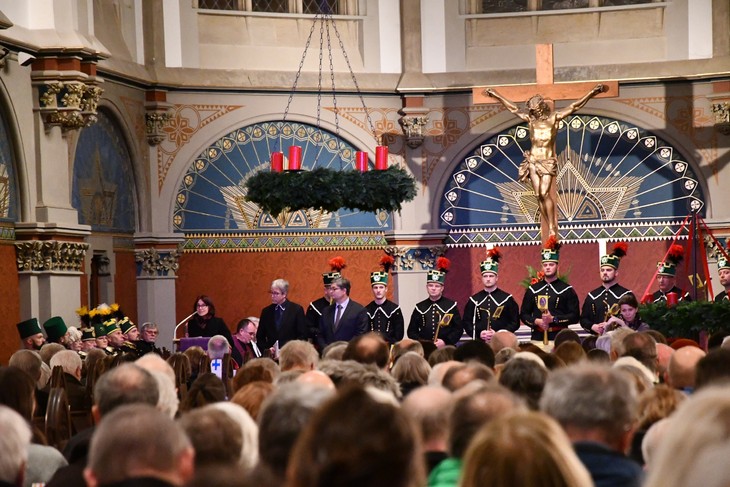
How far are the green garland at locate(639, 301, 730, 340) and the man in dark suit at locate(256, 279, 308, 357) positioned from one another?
346 cm

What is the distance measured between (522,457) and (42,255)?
34.9 feet

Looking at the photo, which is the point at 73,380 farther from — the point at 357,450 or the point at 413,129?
the point at 413,129

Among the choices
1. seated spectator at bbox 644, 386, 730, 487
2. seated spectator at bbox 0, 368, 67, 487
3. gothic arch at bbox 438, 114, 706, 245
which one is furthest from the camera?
gothic arch at bbox 438, 114, 706, 245

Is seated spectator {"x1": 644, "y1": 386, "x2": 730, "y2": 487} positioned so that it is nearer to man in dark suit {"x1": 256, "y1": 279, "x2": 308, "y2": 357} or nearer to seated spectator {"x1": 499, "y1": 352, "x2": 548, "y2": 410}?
seated spectator {"x1": 499, "y1": 352, "x2": 548, "y2": 410}

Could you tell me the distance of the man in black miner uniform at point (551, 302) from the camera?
12023 millimetres

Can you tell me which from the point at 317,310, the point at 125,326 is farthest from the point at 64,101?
the point at 317,310

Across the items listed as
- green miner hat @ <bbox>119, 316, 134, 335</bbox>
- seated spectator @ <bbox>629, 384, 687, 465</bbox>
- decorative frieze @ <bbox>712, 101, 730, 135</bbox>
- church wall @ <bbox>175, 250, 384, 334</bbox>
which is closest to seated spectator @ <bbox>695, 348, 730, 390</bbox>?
seated spectator @ <bbox>629, 384, 687, 465</bbox>

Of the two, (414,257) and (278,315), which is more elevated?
(414,257)

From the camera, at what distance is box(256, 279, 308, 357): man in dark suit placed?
1212 centimetres

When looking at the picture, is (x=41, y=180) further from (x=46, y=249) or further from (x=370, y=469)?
(x=370, y=469)

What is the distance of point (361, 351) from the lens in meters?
6.80

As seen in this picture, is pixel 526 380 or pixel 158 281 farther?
pixel 158 281

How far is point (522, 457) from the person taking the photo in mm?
2654

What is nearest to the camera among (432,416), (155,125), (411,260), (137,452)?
(137,452)
